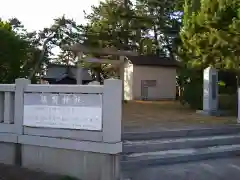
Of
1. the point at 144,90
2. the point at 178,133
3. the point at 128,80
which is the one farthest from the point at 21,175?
the point at 128,80

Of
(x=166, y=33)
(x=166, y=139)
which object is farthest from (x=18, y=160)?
(x=166, y=33)

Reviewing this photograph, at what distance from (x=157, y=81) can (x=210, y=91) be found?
1302 centimetres

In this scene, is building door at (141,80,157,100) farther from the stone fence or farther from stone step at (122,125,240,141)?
the stone fence

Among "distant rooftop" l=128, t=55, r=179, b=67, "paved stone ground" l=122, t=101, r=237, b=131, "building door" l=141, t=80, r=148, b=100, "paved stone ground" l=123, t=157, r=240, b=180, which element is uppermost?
"distant rooftop" l=128, t=55, r=179, b=67

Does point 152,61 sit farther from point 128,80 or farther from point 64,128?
point 64,128

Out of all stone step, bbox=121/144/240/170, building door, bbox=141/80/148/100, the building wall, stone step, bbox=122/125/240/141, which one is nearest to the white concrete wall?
the building wall

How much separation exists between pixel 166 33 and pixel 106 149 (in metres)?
21.1

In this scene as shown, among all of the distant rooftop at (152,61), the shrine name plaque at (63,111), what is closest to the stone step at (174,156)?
the shrine name plaque at (63,111)

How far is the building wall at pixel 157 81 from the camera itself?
2780cm

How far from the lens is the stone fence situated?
671cm

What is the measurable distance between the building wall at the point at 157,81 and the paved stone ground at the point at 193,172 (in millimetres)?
19445

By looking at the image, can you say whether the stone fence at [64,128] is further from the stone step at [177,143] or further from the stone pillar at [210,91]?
the stone pillar at [210,91]

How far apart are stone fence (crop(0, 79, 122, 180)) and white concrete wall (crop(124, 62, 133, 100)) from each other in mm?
20066

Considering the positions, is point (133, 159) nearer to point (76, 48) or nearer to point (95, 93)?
point (95, 93)
